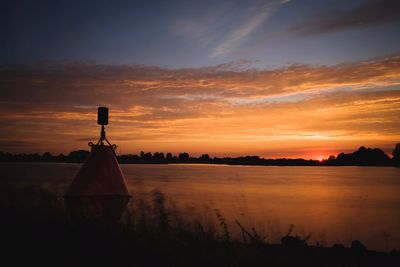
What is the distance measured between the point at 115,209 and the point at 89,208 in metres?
2.49

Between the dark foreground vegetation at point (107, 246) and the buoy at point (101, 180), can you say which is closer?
the dark foreground vegetation at point (107, 246)

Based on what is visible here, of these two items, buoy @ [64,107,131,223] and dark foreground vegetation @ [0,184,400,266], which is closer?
dark foreground vegetation @ [0,184,400,266]

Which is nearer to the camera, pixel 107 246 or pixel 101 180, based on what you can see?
pixel 107 246

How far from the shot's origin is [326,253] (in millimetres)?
7648

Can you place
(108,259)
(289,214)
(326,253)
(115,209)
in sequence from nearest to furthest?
(108,259) < (326,253) < (115,209) < (289,214)

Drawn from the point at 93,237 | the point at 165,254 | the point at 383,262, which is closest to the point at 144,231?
the point at 93,237

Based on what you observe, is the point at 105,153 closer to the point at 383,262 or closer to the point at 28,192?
the point at 28,192

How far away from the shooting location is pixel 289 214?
20797mm

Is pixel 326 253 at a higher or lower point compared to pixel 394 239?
higher

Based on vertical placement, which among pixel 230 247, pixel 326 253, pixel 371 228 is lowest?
pixel 371 228

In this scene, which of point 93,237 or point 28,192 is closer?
point 93,237

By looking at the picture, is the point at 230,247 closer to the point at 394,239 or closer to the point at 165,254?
the point at 165,254

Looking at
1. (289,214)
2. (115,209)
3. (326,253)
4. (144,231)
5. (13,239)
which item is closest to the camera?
(13,239)

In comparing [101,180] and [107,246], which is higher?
[101,180]
